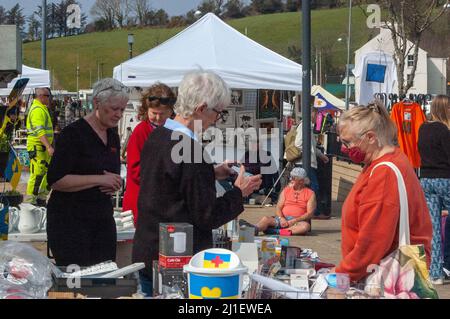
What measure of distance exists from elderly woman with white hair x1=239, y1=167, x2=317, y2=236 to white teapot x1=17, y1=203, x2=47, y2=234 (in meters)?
3.41

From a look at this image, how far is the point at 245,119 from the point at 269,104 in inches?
22.6

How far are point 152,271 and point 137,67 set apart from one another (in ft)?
22.4

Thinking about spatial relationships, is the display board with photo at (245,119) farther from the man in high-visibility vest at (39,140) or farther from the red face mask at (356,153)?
the red face mask at (356,153)

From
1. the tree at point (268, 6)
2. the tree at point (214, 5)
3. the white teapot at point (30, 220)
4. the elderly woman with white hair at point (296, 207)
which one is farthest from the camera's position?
the tree at point (268, 6)

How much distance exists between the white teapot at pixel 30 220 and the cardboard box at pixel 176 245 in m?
4.31

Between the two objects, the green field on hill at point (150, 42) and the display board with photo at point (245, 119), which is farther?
the green field on hill at point (150, 42)

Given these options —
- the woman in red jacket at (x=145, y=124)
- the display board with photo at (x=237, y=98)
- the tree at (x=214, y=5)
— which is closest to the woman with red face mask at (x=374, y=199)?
the woman in red jacket at (x=145, y=124)

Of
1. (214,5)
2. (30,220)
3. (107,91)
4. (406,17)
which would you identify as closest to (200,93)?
(107,91)

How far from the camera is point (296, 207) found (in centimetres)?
983

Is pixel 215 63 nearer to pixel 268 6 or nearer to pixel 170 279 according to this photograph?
pixel 170 279

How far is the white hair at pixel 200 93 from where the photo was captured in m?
3.12
